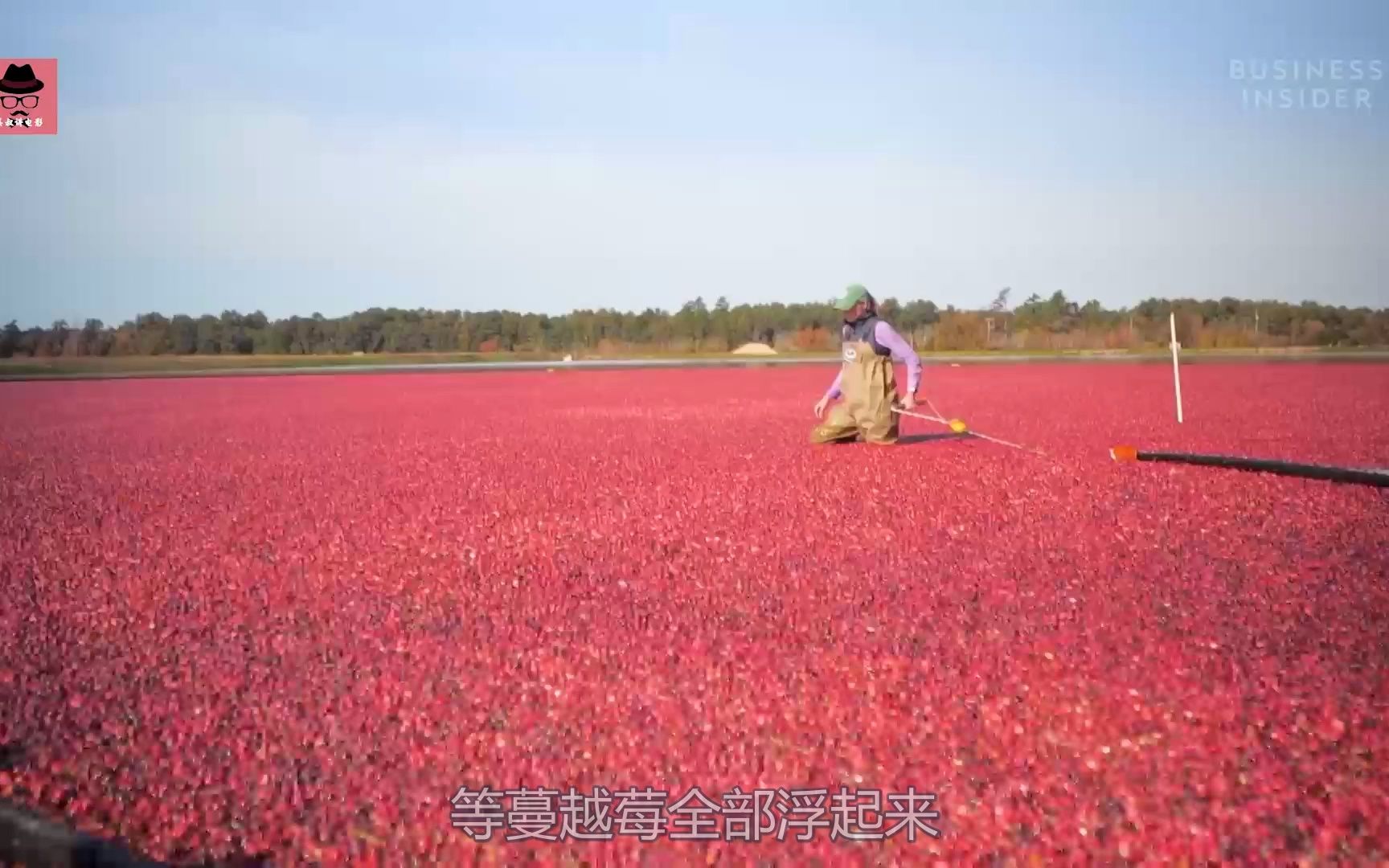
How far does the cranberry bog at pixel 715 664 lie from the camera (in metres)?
2.40

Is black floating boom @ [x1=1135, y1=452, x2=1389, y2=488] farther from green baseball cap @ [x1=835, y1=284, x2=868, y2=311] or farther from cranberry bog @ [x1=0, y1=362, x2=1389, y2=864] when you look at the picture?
green baseball cap @ [x1=835, y1=284, x2=868, y2=311]

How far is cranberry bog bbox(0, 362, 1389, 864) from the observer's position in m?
2.40

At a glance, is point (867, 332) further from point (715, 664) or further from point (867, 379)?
point (715, 664)

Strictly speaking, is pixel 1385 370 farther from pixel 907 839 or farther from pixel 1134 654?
pixel 907 839

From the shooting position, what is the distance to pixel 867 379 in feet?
28.7

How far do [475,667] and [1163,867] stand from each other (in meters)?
2.13

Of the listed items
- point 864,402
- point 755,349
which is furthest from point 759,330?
point 864,402

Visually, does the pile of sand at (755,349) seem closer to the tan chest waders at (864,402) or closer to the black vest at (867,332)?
the tan chest waders at (864,402)

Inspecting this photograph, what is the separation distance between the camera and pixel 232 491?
304 inches

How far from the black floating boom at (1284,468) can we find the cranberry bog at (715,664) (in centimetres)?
9

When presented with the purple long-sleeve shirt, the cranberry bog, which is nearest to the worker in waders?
the purple long-sleeve shirt

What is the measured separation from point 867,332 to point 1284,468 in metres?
3.17

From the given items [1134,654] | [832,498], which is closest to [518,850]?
[1134,654]

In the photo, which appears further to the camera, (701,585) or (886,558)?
(886,558)
